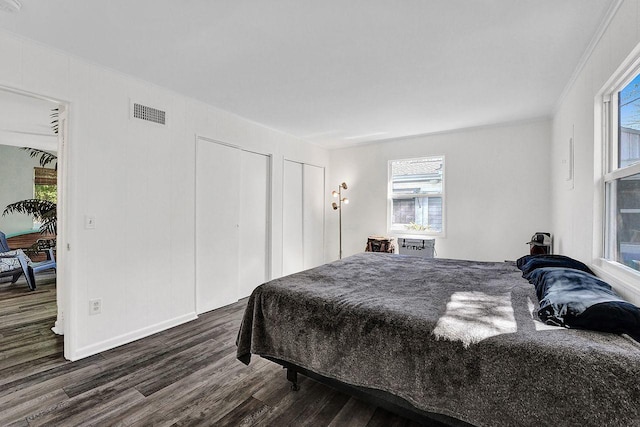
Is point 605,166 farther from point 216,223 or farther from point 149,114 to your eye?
point 149,114

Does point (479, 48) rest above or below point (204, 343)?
above

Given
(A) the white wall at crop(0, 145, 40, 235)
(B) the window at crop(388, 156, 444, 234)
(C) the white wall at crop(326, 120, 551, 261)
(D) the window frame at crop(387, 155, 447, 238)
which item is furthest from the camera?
(A) the white wall at crop(0, 145, 40, 235)

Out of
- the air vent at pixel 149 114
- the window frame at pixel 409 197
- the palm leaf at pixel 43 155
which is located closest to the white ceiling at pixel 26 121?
the palm leaf at pixel 43 155

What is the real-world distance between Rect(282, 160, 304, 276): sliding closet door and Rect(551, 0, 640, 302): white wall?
357cm

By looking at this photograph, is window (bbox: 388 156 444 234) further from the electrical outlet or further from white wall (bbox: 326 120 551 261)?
the electrical outlet

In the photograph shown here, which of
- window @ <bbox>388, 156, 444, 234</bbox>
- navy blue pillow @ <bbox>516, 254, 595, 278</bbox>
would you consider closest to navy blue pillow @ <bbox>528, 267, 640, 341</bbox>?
navy blue pillow @ <bbox>516, 254, 595, 278</bbox>

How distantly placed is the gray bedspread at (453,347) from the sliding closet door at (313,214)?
3032mm

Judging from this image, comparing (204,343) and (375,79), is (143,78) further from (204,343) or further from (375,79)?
(204,343)

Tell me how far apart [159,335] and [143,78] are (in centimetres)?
248

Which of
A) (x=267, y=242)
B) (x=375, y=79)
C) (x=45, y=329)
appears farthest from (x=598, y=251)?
(x=45, y=329)

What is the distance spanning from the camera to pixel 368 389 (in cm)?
168

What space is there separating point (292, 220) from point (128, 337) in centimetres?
284

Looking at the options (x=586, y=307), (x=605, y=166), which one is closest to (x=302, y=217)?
(x=605, y=166)

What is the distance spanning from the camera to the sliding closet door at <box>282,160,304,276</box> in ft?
16.3
